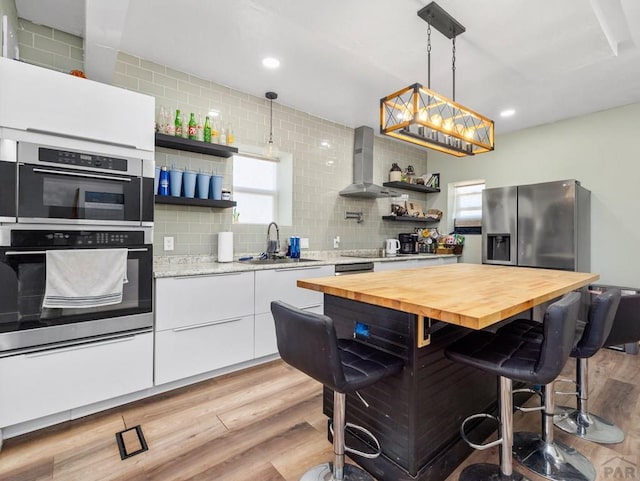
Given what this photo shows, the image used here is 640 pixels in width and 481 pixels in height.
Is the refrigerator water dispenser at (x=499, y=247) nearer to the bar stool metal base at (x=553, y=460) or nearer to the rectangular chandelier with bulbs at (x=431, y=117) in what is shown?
the rectangular chandelier with bulbs at (x=431, y=117)

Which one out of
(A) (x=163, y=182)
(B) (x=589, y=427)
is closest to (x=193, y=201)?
(A) (x=163, y=182)

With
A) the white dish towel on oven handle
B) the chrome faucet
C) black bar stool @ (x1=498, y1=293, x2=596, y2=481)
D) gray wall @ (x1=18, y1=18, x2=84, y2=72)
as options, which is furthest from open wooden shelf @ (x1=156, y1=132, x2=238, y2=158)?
black bar stool @ (x1=498, y1=293, x2=596, y2=481)

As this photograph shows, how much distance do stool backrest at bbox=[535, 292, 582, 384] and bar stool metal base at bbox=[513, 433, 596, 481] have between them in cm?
72

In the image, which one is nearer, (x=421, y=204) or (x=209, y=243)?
(x=209, y=243)

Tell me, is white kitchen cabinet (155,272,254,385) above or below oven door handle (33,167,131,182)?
below

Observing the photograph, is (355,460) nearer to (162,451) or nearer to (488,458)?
(488,458)

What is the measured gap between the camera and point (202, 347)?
249 centimetres

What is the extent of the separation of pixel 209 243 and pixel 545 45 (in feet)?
10.8

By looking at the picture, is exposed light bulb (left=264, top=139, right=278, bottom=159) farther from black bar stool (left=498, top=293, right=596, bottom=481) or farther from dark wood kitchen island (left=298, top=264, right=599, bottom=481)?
black bar stool (left=498, top=293, right=596, bottom=481)

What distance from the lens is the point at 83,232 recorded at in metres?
1.98

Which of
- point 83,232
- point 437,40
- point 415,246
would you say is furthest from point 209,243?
point 415,246

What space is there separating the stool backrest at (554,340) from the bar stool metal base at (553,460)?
72 cm

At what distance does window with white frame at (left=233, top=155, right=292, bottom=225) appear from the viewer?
3.58 meters

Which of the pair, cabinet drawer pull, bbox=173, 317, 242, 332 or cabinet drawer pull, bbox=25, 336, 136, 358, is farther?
cabinet drawer pull, bbox=173, 317, 242, 332
